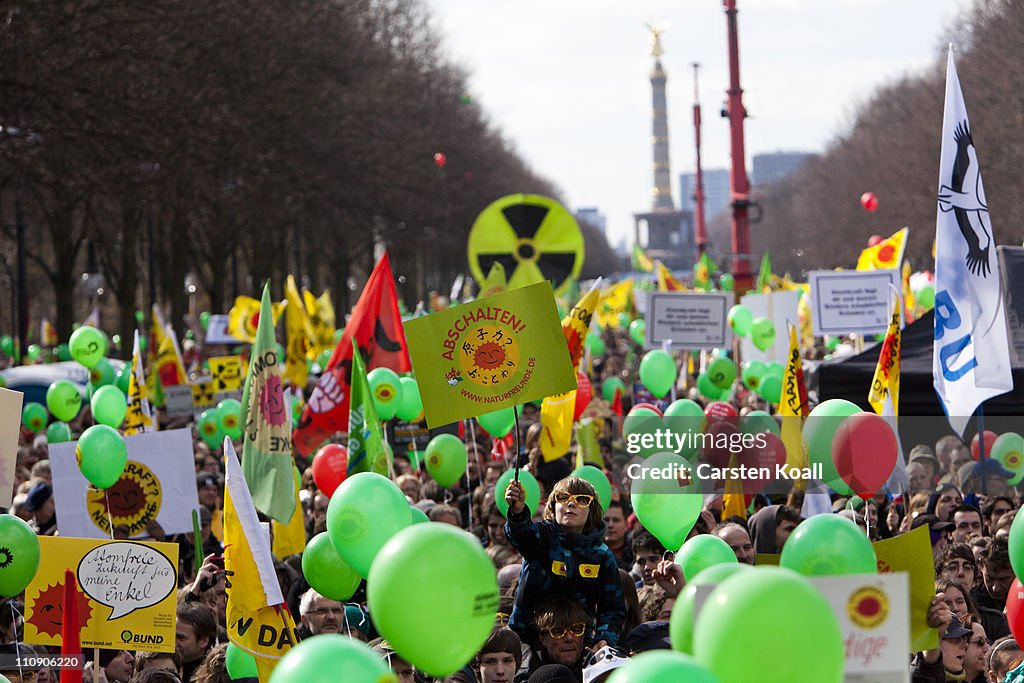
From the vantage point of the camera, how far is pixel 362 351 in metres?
14.0

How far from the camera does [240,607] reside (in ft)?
18.8

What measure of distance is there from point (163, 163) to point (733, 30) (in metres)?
10.2

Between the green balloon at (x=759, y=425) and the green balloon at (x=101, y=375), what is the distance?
31.1ft

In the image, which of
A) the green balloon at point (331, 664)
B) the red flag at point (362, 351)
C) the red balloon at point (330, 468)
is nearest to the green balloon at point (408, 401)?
the red flag at point (362, 351)

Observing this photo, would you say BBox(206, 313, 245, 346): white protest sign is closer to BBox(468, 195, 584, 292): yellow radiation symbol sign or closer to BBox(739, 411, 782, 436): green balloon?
BBox(468, 195, 584, 292): yellow radiation symbol sign

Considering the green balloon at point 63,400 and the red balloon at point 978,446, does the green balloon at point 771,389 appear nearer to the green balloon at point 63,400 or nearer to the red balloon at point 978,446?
the red balloon at point 978,446

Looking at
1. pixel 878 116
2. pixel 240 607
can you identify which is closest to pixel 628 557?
pixel 240 607

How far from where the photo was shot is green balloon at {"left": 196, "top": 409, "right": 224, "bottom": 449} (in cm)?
1483

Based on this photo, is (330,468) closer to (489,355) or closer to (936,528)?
(489,355)

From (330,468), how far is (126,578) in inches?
153

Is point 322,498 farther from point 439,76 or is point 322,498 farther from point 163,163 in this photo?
point 439,76

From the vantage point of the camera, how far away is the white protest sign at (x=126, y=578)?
6.23 m

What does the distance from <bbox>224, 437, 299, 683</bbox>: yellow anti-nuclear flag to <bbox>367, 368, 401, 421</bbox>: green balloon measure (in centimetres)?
629

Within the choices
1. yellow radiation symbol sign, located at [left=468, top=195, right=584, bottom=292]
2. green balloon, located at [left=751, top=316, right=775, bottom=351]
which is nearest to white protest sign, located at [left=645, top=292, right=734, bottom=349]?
green balloon, located at [left=751, top=316, right=775, bottom=351]
